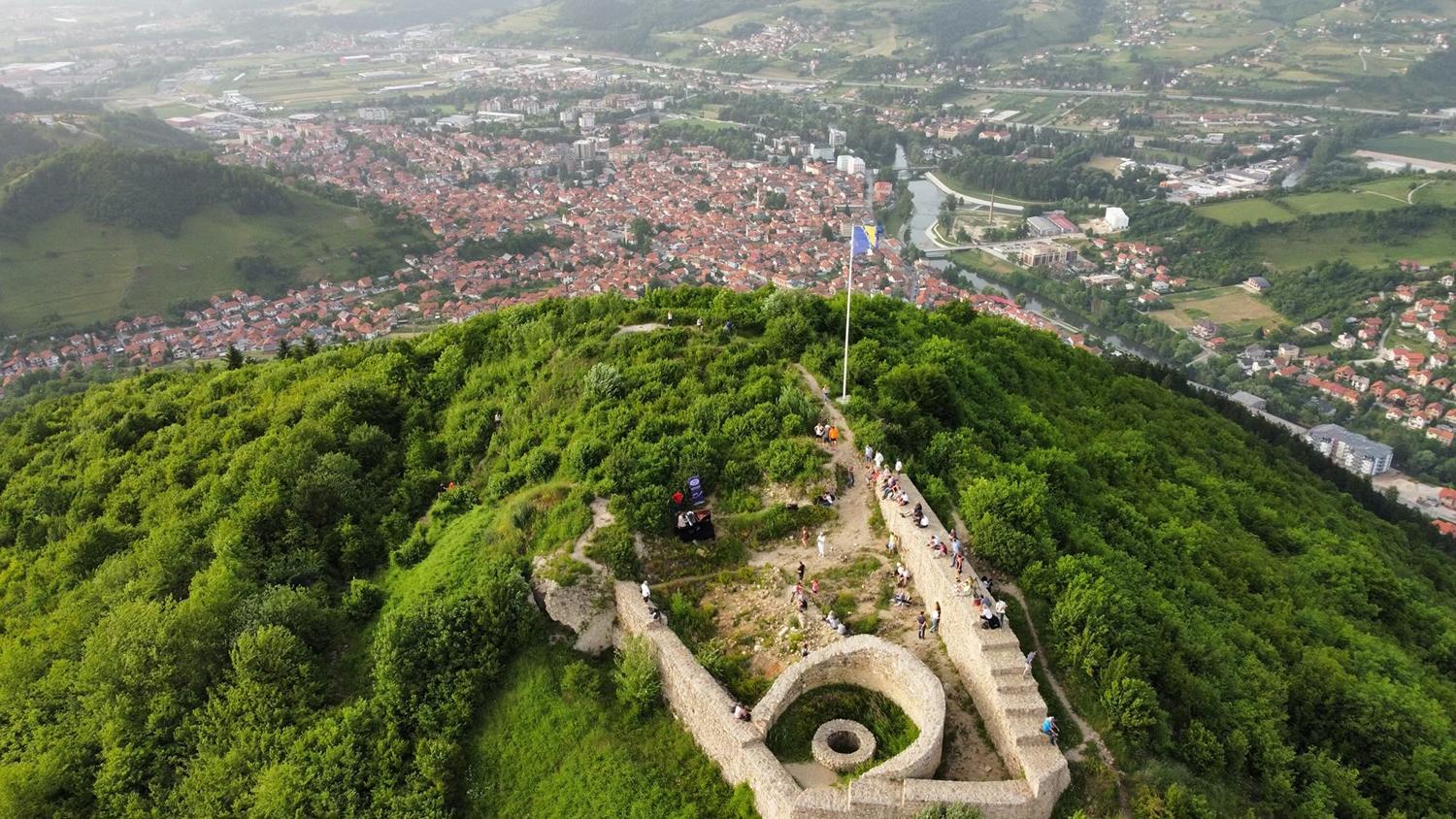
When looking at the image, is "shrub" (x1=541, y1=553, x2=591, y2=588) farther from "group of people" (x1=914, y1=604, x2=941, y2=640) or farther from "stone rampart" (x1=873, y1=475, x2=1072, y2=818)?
"stone rampart" (x1=873, y1=475, x2=1072, y2=818)

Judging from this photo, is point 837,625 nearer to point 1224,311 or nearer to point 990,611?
point 990,611

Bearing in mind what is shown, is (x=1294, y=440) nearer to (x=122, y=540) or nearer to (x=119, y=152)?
(x=122, y=540)

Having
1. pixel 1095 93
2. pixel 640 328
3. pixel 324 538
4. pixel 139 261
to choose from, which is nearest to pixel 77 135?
pixel 139 261

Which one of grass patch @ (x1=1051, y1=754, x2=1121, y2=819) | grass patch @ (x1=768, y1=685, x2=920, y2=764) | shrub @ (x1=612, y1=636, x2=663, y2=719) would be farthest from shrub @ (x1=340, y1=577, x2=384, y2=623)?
grass patch @ (x1=1051, y1=754, x2=1121, y2=819)

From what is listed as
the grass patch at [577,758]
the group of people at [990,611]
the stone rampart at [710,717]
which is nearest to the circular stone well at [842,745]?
the stone rampart at [710,717]

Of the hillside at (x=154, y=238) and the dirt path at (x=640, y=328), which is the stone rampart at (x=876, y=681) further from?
the hillside at (x=154, y=238)
